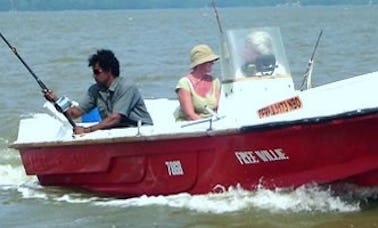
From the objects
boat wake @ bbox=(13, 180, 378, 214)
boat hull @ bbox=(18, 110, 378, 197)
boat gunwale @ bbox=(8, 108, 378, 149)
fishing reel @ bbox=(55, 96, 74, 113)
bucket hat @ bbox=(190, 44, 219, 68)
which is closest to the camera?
boat gunwale @ bbox=(8, 108, 378, 149)

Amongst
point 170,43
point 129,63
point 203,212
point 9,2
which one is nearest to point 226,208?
point 203,212

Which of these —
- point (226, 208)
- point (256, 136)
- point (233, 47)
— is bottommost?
point (226, 208)

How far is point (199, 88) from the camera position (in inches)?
411

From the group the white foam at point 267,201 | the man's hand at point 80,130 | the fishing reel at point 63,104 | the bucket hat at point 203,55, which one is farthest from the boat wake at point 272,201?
the bucket hat at point 203,55

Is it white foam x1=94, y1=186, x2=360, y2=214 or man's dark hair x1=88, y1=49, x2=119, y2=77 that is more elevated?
man's dark hair x1=88, y1=49, x2=119, y2=77

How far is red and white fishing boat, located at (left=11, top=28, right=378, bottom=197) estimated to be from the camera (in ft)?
31.1

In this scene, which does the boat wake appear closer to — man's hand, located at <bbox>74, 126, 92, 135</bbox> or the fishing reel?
man's hand, located at <bbox>74, 126, 92, 135</bbox>

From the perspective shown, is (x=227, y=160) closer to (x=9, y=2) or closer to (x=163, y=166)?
(x=163, y=166)

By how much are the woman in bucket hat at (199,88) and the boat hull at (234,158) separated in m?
0.49

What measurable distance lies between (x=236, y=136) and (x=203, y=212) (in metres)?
0.84

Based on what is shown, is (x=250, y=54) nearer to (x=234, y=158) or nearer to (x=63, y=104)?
(x=234, y=158)

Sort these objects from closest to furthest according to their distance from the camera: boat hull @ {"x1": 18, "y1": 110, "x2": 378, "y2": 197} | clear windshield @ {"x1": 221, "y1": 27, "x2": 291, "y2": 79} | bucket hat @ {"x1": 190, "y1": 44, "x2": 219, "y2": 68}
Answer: boat hull @ {"x1": 18, "y1": 110, "x2": 378, "y2": 197}
bucket hat @ {"x1": 190, "y1": 44, "x2": 219, "y2": 68}
clear windshield @ {"x1": 221, "y1": 27, "x2": 291, "y2": 79}

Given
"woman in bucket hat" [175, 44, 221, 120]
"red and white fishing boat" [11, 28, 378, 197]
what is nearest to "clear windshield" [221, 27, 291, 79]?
"red and white fishing boat" [11, 28, 378, 197]

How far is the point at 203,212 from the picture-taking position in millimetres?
10047
